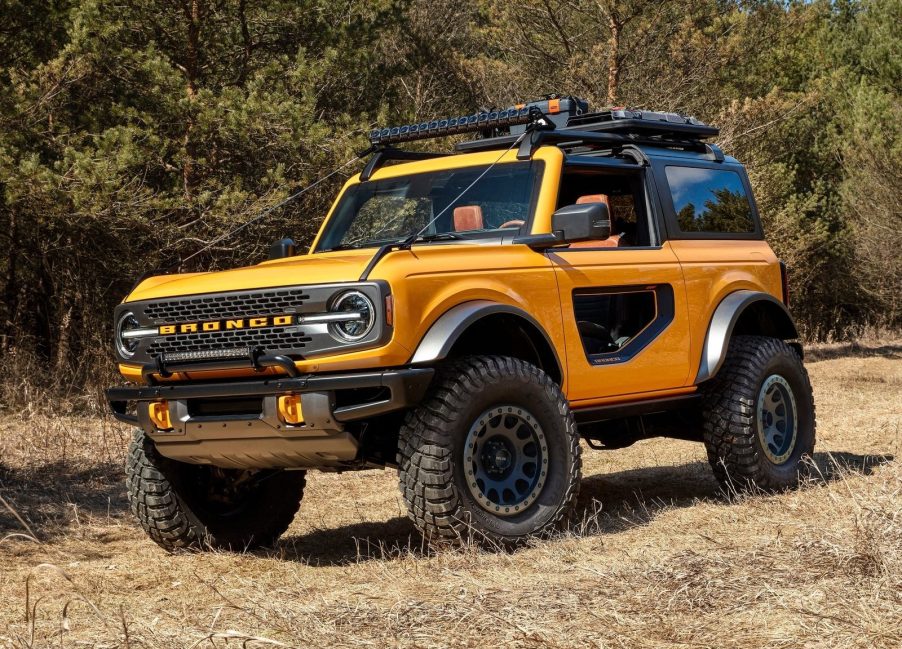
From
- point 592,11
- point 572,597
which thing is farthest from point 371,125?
point 572,597

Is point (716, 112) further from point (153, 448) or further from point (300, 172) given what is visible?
point (153, 448)

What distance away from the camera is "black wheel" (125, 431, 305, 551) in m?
6.37

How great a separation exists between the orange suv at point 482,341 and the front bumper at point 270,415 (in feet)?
0.04

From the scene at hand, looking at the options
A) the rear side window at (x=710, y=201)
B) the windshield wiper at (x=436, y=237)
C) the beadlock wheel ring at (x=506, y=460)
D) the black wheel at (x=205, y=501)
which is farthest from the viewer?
the rear side window at (x=710, y=201)

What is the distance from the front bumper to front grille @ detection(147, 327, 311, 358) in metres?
0.17

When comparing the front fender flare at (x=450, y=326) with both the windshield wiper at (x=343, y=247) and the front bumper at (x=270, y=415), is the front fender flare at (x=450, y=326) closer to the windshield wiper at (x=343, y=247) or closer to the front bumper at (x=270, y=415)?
the front bumper at (x=270, y=415)

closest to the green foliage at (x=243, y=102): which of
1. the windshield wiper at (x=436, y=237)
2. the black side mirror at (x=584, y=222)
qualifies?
the windshield wiper at (x=436, y=237)

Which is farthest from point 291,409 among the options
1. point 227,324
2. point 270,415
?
point 227,324

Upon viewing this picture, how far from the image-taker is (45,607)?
522 centimetres

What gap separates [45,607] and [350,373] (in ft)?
5.46

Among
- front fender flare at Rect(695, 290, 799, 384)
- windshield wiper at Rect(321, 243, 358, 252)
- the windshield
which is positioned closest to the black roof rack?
the windshield

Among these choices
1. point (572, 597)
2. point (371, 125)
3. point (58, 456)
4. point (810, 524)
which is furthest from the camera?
point (371, 125)

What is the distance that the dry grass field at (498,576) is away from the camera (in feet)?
12.5

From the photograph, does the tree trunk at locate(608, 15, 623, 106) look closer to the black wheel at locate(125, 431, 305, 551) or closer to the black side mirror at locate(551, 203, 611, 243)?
the black side mirror at locate(551, 203, 611, 243)
